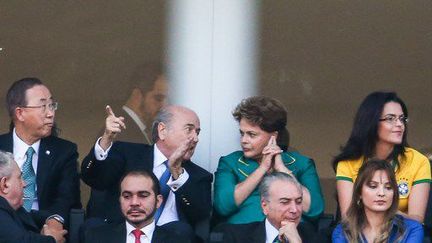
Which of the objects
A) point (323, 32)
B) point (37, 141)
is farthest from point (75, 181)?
point (323, 32)

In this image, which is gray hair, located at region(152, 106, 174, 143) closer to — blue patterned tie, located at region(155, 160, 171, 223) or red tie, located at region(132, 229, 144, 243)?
blue patterned tie, located at region(155, 160, 171, 223)

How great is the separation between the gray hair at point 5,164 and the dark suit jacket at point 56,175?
0.52 metres

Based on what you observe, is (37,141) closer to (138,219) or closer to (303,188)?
(138,219)

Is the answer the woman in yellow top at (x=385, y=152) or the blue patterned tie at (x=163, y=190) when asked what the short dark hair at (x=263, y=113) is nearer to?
the woman in yellow top at (x=385, y=152)

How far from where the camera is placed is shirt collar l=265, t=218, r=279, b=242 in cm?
730

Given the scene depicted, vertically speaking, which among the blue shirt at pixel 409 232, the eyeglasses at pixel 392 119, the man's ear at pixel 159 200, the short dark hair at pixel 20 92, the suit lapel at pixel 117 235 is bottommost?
the suit lapel at pixel 117 235

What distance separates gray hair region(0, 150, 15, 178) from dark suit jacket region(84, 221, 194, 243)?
0.53 meters

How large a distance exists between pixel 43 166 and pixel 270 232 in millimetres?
1427

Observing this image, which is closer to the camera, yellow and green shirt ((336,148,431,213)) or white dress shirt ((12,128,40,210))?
yellow and green shirt ((336,148,431,213))

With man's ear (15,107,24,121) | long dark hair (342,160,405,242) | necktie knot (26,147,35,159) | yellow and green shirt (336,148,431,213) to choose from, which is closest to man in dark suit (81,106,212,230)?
necktie knot (26,147,35,159)

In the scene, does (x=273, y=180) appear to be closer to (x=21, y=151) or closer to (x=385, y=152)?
(x=385, y=152)

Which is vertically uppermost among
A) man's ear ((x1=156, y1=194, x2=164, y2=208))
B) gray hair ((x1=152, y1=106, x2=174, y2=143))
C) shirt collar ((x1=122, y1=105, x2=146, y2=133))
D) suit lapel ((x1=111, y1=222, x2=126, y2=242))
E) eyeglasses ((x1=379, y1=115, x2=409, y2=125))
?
eyeglasses ((x1=379, y1=115, x2=409, y2=125))

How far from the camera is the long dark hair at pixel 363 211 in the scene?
7.16m

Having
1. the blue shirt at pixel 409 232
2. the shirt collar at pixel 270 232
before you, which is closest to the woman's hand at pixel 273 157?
the shirt collar at pixel 270 232
